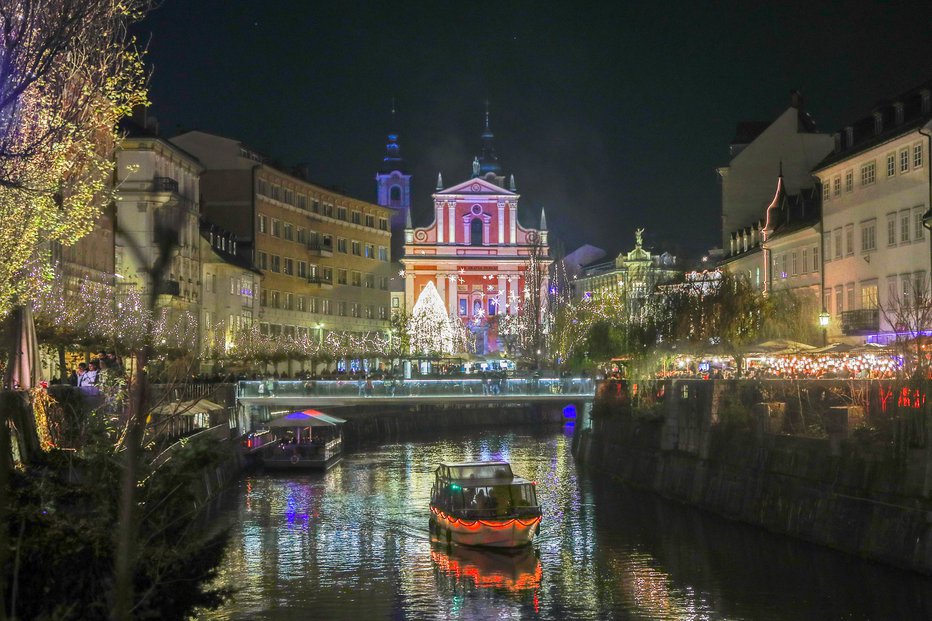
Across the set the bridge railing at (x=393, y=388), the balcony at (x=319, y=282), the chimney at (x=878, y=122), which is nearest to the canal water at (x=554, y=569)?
the bridge railing at (x=393, y=388)

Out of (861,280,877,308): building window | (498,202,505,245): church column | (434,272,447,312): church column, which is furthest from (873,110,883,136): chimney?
(498,202,505,245): church column

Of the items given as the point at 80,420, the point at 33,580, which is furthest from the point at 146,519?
the point at 80,420

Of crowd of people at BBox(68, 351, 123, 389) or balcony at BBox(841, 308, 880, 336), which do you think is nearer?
crowd of people at BBox(68, 351, 123, 389)

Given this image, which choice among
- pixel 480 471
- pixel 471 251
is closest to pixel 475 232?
pixel 471 251

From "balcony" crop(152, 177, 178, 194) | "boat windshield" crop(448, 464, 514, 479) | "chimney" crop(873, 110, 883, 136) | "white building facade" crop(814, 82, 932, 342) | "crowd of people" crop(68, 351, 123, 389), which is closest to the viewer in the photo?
"crowd of people" crop(68, 351, 123, 389)

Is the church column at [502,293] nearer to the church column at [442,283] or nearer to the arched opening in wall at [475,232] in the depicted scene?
the arched opening in wall at [475,232]

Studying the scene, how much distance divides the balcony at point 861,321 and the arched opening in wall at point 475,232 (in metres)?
96.8

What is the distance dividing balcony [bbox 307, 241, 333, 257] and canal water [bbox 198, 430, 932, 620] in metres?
63.5

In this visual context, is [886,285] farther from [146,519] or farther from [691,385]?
[146,519]

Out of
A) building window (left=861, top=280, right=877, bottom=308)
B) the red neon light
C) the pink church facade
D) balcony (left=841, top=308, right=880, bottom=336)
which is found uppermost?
the pink church facade

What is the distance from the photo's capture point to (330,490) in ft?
178

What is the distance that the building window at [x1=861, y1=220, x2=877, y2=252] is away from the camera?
59.2 m

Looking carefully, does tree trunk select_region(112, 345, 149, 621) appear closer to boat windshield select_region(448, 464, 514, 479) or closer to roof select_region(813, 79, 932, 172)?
boat windshield select_region(448, 464, 514, 479)

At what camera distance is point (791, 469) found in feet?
124
